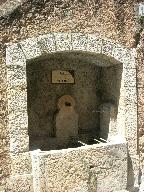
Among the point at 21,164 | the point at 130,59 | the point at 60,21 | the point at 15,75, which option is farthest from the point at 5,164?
the point at 130,59

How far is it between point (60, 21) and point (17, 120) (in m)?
1.72

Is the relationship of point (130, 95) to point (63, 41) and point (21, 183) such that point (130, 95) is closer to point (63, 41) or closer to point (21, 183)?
point (63, 41)

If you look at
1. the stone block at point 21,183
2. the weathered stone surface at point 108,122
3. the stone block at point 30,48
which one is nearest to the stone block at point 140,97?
the weathered stone surface at point 108,122

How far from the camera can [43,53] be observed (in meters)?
5.79

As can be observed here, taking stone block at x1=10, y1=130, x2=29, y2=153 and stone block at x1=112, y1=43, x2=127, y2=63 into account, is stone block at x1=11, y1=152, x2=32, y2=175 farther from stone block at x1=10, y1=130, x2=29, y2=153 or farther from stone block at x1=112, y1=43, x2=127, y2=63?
stone block at x1=112, y1=43, x2=127, y2=63

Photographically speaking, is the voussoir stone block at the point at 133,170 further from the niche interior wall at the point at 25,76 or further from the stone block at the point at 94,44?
the stone block at the point at 94,44

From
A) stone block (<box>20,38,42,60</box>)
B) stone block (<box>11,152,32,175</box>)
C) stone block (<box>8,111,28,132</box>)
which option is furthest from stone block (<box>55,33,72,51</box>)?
stone block (<box>11,152,32,175</box>)

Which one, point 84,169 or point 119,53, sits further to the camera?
point 119,53

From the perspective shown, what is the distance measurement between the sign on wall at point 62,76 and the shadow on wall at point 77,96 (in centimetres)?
7

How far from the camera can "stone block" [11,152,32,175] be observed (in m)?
5.61

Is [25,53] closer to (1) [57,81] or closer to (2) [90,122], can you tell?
(1) [57,81]

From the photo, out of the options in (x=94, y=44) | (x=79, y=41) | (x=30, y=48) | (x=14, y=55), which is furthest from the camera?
(x=94, y=44)

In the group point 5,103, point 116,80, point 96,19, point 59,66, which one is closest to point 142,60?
point 116,80

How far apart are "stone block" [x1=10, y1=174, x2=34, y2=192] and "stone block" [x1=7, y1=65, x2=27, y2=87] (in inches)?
56.0
